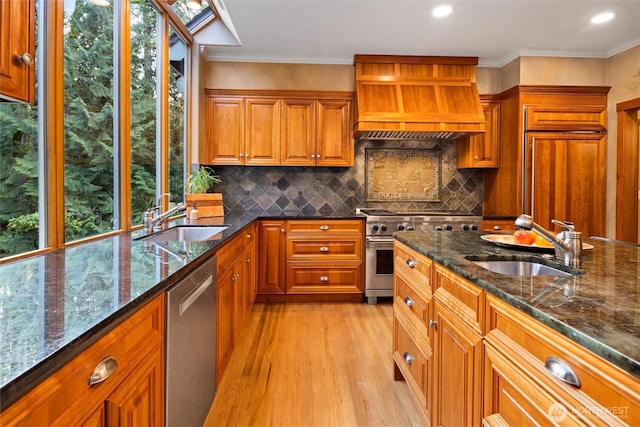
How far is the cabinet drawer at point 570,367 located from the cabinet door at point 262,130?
3192 mm

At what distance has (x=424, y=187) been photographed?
4.32m

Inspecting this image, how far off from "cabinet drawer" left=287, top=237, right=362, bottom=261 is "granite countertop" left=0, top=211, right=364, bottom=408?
6.42ft

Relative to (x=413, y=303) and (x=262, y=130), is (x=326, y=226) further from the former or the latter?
(x=413, y=303)

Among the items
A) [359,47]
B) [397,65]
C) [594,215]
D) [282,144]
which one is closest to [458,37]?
[397,65]

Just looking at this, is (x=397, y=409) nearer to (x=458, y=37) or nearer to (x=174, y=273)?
(x=174, y=273)

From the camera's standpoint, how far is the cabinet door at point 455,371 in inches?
44.4

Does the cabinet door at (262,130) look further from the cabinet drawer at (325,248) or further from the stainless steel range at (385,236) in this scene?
the stainless steel range at (385,236)

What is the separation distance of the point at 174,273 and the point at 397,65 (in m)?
3.44

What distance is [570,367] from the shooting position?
0.72m

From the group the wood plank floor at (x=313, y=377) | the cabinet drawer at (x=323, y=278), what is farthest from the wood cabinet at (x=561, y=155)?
the wood plank floor at (x=313, y=377)

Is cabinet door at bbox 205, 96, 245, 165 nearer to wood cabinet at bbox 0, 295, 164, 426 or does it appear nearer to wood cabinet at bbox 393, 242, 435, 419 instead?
wood cabinet at bbox 393, 242, 435, 419

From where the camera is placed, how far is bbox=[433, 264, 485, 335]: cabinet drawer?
3.70 feet

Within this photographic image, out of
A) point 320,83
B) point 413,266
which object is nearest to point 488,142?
point 320,83

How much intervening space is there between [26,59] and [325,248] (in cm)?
294
